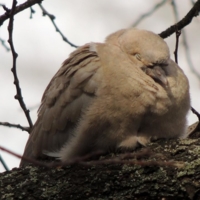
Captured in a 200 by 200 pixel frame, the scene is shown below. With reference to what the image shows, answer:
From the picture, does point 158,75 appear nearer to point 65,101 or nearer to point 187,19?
point 65,101

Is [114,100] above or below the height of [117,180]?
above

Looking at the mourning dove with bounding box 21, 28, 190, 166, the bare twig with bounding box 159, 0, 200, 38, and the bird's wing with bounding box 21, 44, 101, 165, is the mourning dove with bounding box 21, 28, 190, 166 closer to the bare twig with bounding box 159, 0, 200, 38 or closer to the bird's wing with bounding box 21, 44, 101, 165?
the bird's wing with bounding box 21, 44, 101, 165

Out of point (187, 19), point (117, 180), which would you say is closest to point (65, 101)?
point (117, 180)

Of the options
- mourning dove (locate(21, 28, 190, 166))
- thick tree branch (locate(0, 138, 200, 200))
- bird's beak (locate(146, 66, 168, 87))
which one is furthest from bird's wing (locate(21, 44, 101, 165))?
thick tree branch (locate(0, 138, 200, 200))

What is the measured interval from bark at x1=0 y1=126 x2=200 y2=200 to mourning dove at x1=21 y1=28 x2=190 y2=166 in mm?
440

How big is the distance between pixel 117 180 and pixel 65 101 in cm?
93

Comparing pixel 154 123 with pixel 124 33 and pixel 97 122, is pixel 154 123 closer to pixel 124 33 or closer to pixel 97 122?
pixel 97 122

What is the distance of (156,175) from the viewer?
274cm

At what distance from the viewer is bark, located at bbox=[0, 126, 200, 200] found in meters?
2.68

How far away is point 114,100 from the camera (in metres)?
3.31

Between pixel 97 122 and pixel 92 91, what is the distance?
0.22 m

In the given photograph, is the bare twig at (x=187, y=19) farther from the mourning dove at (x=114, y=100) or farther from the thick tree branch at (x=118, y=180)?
the thick tree branch at (x=118, y=180)

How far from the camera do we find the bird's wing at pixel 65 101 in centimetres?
347

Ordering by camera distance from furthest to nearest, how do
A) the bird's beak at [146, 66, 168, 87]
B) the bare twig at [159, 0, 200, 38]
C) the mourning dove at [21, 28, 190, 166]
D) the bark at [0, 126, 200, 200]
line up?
the bare twig at [159, 0, 200, 38]
the bird's beak at [146, 66, 168, 87]
the mourning dove at [21, 28, 190, 166]
the bark at [0, 126, 200, 200]
